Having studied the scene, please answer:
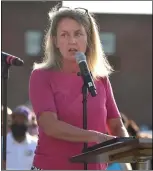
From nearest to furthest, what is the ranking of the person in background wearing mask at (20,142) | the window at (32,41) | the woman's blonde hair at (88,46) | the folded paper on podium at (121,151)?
the folded paper on podium at (121,151), the woman's blonde hair at (88,46), the person in background wearing mask at (20,142), the window at (32,41)

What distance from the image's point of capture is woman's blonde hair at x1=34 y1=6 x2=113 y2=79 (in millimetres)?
3494

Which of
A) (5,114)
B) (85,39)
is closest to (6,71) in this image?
(5,114)

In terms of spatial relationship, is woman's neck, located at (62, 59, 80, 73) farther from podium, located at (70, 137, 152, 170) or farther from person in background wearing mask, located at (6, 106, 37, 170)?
person in background wearing mask, located at (6, 106, 37, 170)

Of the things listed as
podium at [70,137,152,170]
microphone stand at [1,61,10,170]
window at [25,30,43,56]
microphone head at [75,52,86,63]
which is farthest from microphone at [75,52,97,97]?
window at [25,30,43,56]

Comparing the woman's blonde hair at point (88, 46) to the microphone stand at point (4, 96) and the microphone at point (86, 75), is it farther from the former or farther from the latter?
the microphone stand at point (4, 96)

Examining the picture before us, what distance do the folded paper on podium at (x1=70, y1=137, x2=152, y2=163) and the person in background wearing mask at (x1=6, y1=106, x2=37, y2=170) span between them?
3.70m

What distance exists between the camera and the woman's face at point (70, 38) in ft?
11.1

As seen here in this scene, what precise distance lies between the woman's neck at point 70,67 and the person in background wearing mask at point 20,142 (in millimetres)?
3171

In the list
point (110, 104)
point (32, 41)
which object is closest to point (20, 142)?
point (110, 104)

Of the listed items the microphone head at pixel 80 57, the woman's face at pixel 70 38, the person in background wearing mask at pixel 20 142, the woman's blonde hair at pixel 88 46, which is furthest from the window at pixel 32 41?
the microphone head at pixel 80 57

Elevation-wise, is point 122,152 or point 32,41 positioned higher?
point 32,41

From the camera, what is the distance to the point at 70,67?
3.47 m

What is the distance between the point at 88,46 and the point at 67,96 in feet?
1.33

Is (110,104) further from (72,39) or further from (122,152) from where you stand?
(122,152)
